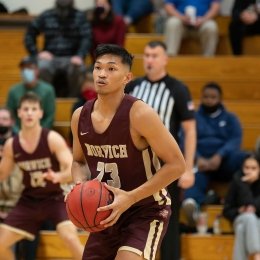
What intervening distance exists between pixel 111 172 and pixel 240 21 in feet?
20.5

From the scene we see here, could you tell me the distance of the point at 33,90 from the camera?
352 inches

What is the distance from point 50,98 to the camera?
8805 millimetres

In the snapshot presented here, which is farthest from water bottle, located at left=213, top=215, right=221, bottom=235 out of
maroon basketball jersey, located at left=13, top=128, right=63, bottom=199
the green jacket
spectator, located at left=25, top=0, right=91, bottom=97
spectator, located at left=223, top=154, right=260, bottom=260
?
spectator, located at left=25, top=0, right=91, bottom=97

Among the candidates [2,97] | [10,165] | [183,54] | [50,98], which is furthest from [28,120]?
[183,54]

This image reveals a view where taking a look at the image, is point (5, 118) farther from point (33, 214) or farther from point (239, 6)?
point (239, 6)

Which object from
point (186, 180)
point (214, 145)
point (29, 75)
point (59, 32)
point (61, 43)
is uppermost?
point (59, 32)

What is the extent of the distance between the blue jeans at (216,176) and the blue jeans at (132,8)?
324 centimetres

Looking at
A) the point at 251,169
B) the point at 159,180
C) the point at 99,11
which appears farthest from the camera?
the point at 99,11

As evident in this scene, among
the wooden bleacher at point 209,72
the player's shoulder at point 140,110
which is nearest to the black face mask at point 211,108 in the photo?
the wooden bleacher at point 209,72

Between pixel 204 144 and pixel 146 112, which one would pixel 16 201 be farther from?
pixel 146 112

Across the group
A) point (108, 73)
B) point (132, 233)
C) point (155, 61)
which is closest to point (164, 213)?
point (132, 233)

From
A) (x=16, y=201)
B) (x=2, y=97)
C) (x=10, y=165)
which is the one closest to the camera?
(x=10, y=165)

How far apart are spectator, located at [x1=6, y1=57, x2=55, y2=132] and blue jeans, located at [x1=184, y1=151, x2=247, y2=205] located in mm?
1687

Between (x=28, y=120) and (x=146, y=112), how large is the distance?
100 inches
